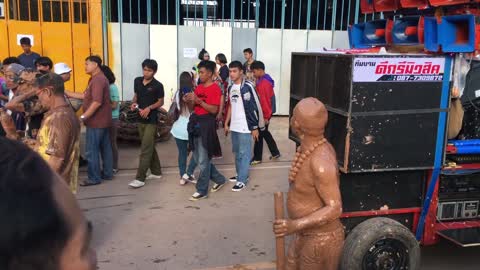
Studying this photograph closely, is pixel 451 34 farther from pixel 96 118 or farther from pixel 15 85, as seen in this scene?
pixel 15 85

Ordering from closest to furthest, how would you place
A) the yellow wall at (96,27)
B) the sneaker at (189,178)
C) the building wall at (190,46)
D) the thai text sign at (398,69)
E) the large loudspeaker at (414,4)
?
1. the thai text sign at (398,69)
2. the large loudspeaker at (414,4)
3. the sneaker at (189,178)
4. the yellow wall at (96,27)
5. the building wall at (190,46)

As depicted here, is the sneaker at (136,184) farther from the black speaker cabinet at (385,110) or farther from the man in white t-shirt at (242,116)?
the black speaker cabinet at (385,110)

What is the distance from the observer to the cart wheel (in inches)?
136

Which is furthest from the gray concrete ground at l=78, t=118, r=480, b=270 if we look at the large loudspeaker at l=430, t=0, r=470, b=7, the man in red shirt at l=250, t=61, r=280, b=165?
the large loudspeaker at l=430, t=0, r=470, b=7

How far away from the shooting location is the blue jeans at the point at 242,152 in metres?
6.20

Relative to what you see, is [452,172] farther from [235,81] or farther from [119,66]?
[119,66]

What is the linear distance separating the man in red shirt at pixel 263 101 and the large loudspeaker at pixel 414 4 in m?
3.41

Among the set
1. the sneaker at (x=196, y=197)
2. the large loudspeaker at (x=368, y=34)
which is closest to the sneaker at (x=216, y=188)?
the sneaker at (x=196, y=197)

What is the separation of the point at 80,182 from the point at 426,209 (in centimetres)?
443

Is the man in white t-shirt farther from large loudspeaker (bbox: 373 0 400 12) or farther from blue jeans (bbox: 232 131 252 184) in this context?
large loudspeaker (bbox: 373 0 400 12)

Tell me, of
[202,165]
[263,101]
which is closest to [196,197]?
[202,165]

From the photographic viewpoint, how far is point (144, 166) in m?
6.26

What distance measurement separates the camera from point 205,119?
18.8 feet

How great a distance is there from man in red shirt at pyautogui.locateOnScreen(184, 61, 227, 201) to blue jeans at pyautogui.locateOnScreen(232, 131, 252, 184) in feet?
1.72
